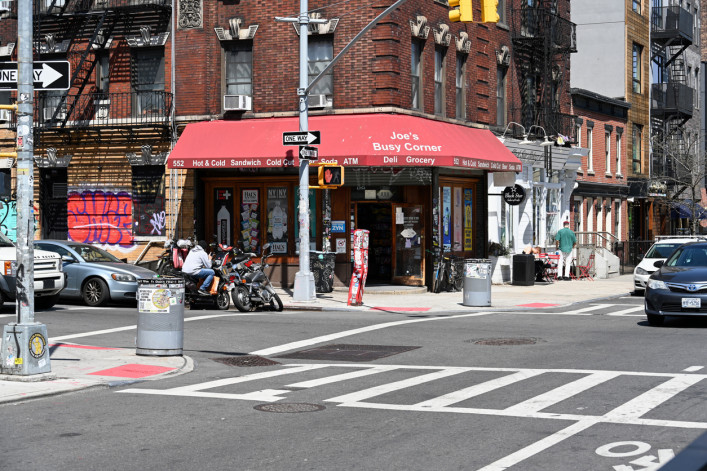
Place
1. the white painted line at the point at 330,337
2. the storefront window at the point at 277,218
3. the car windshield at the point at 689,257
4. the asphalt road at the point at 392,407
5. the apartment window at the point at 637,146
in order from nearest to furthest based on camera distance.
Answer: the asphalt road at the point at 392,407 → the white painted line at the point at 330,337 → the car windshield at the point at 689,257 → the storefront window at the point at 277,218 → the apartment window at the point at 637,146

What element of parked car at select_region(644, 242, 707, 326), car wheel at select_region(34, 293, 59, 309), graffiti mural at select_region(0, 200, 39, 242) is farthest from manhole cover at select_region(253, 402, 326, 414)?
graffiti mural at select_region(0, 200, 39, 242)

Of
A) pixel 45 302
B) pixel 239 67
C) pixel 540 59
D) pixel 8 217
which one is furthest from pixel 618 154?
pixel 45 302

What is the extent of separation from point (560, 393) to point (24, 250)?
635 centimetres

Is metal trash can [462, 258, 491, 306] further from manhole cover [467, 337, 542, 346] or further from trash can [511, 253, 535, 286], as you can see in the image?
trash can [511, 253, 535, 286]

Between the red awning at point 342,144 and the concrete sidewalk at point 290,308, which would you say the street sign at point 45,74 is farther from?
the red awning at point 342,144

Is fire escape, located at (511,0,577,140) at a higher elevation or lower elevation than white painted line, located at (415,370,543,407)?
higher

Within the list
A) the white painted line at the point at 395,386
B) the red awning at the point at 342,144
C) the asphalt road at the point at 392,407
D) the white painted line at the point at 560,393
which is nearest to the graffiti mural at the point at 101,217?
the red awning at the point at 342,144

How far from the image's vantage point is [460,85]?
30000mm

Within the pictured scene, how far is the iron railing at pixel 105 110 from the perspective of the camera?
2864cm

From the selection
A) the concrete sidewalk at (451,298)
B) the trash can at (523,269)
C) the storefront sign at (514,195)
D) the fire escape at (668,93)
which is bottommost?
the concrete sidewalk at (451,298)

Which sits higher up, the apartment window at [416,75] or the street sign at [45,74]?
the apartment window at [416,75]

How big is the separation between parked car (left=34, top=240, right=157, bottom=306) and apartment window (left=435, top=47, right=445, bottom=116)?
10.6 meters

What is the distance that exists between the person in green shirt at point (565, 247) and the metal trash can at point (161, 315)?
69.2 ft

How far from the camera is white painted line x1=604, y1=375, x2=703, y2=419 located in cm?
923
